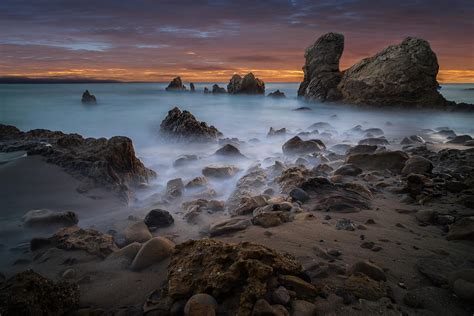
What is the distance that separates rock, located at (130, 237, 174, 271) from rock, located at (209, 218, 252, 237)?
2.34 ft

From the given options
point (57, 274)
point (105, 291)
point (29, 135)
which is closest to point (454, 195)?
point (105, 291)

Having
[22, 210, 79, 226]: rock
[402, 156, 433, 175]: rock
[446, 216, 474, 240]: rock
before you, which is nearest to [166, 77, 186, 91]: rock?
[402, 156, 433, 175]: rock

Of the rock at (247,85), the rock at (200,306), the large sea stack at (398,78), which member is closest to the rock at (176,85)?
the rock at (247,85)

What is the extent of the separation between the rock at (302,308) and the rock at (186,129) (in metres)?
8.83

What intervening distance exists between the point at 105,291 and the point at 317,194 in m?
3.17

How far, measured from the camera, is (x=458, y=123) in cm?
1605

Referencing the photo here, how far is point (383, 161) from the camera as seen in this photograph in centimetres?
622

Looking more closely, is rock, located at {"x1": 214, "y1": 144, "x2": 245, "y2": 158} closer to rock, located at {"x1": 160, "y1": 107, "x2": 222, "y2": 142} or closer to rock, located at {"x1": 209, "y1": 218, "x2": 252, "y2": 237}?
rock, located at {"x1": 160, "y1": 107, "x2": 222, "y2": 142}

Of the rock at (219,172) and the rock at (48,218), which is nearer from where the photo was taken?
Result: the rock at (48,218)

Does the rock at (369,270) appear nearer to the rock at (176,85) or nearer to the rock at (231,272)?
the rock at (231,272)

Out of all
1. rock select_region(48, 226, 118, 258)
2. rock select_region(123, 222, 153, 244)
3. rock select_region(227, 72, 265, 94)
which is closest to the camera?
rock select_region(48, 226, 118, 258)

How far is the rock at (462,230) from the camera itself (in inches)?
117

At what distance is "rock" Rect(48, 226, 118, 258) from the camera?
10.2 feet

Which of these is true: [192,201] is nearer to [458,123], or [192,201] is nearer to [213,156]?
[213,156]
